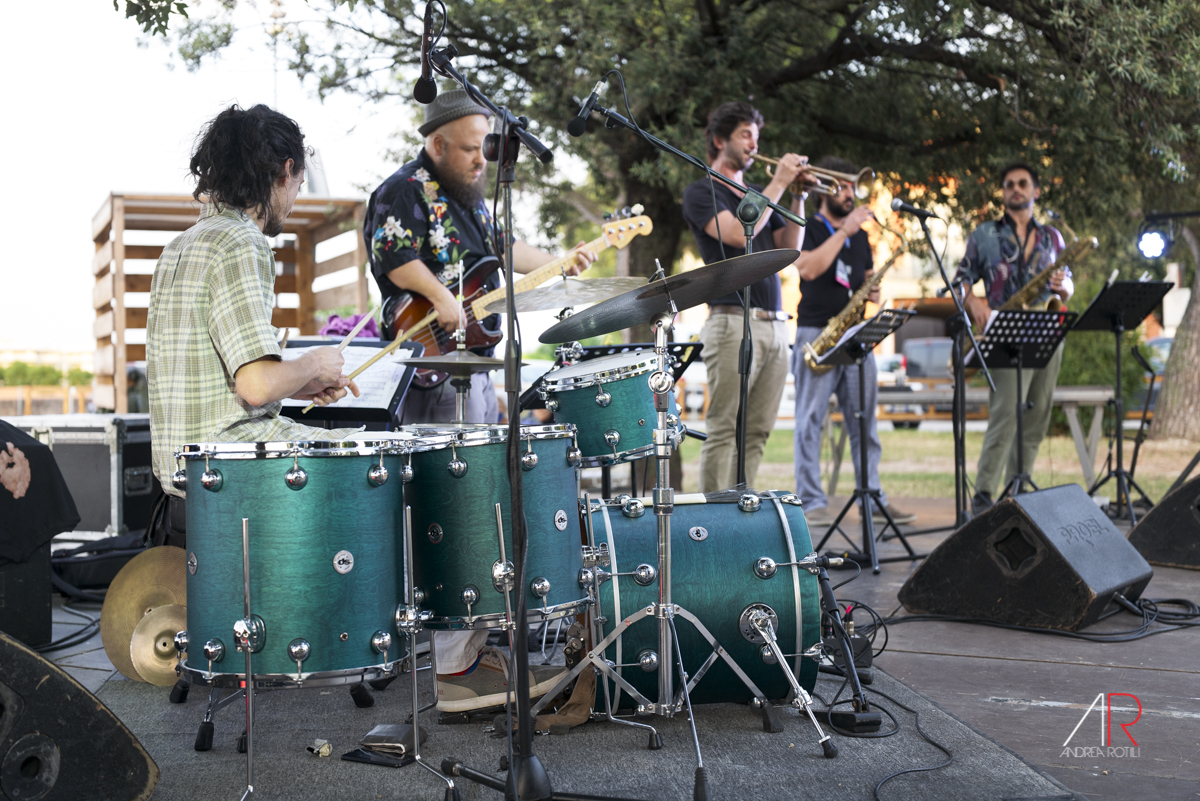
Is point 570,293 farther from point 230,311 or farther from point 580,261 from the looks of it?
point 230,311

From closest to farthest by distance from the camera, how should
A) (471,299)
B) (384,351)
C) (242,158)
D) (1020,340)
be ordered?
(242,158), (384,351), (471,299), (1020,340)

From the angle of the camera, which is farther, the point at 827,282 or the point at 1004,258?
the point at 1004,258

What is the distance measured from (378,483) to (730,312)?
3110 mm

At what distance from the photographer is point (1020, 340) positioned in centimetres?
561

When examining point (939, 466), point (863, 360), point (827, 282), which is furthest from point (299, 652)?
point (939, 466)

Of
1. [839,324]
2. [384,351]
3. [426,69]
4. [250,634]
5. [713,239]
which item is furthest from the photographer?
[839,324]

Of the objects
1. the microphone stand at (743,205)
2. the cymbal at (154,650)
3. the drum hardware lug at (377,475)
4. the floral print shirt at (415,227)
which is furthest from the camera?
the floral print shirt at (415,227)

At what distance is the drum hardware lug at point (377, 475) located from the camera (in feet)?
7.82

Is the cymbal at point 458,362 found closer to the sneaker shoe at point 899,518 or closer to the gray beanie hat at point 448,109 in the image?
the gray beanie hat at point 448,109

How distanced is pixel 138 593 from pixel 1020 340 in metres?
4.73

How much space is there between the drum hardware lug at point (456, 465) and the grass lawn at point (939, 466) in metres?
6.87

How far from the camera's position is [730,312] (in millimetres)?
5172

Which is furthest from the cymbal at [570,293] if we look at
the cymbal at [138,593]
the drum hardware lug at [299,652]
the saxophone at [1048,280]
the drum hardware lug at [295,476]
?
the saxophone at [1048,280]

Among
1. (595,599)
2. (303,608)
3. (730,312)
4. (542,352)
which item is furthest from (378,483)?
(542,352)
